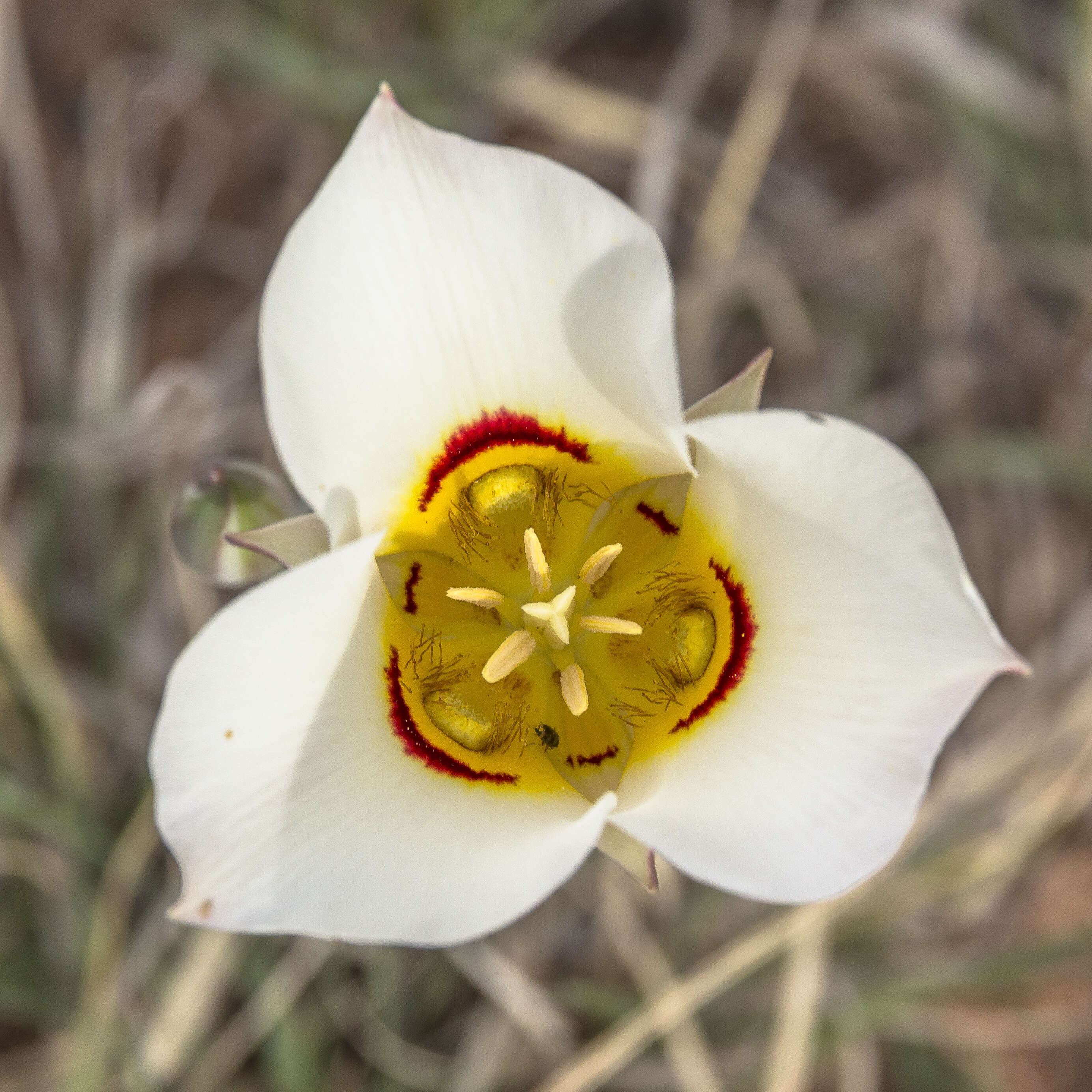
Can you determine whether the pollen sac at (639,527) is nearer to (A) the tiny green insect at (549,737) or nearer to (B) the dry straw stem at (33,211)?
(A) the tiny green insect at (549,737)

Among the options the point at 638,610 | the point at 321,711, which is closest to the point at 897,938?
the point at 638,610

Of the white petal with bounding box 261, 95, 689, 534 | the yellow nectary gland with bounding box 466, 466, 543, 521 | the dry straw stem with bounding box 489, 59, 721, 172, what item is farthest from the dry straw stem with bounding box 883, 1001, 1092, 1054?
the dry straw stem with bounding box 489, 59, 721, 172

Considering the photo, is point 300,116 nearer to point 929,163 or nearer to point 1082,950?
point 929,163

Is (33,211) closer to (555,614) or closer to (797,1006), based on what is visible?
(555,614)

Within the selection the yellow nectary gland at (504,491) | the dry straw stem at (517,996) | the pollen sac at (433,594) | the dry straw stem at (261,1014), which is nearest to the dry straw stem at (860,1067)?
the dry straw stem at (517,996)

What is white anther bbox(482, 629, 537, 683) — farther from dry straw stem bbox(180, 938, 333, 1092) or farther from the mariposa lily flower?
dry straw stem bbox(180, 938, 333, 1092)

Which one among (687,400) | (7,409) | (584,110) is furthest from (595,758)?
(584,110)
